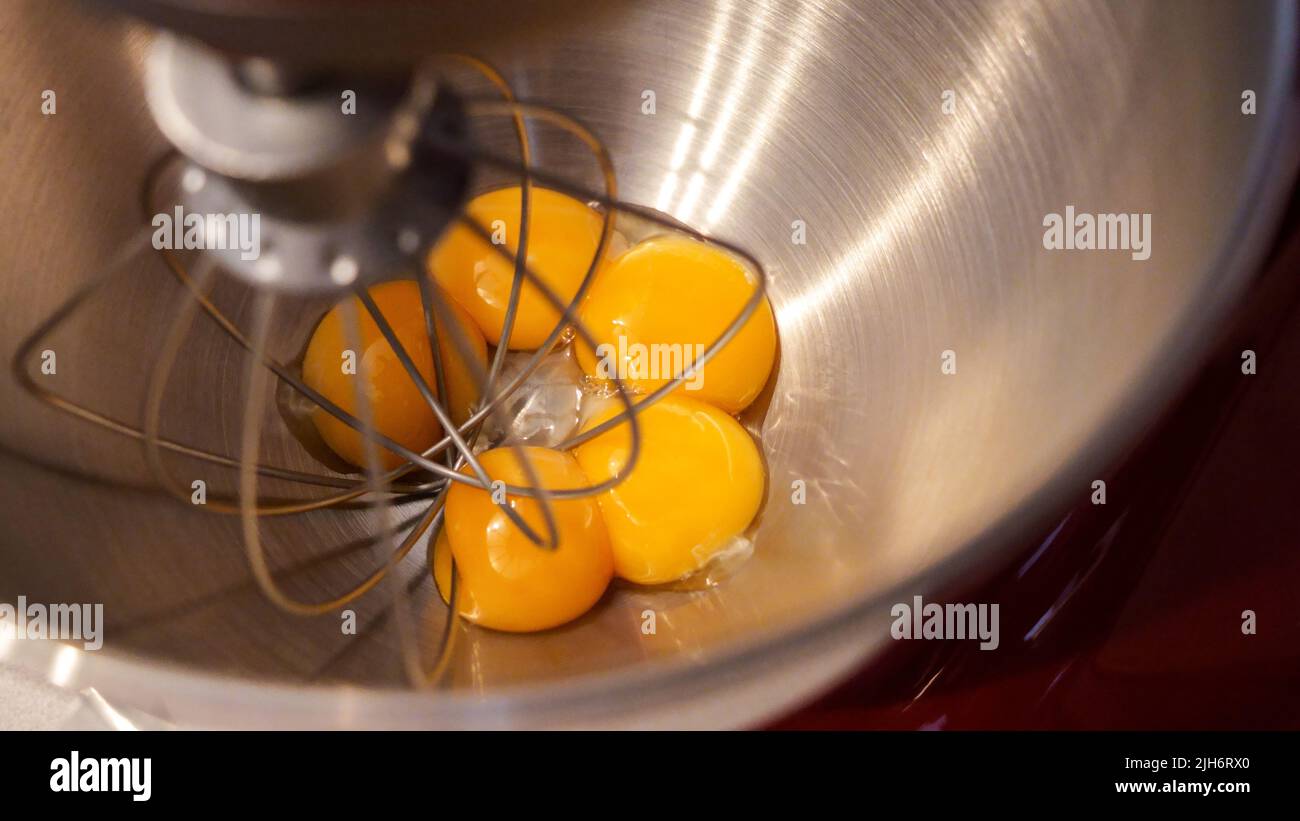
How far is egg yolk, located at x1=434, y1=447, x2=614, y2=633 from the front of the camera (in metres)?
0.64

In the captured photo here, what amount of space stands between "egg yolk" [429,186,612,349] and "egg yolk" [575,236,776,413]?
36 mm

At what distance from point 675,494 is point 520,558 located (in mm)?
119

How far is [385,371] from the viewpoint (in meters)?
0.71

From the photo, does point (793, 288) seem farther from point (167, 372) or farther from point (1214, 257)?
point (167, 372)

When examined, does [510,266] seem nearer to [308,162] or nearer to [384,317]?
[384,317]

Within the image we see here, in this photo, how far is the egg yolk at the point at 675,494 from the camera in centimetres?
68

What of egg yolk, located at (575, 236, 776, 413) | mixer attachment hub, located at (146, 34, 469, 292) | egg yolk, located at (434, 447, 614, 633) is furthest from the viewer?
egg yolk, located at (575, 236, 776, 413)

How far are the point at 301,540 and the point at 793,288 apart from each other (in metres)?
0.42

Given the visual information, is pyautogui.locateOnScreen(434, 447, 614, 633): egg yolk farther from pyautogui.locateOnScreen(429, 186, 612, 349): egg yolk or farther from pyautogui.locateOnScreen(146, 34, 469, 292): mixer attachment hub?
pyautogui.locateOnScreen(146, 34, 469, 292): mixer attachment hub

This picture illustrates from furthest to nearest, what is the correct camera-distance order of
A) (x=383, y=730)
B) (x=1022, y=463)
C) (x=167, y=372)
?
1. (x=167, y=372)
2. (x=1022, y=463)
3. (x=383, y=730)

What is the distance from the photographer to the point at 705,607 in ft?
2.14

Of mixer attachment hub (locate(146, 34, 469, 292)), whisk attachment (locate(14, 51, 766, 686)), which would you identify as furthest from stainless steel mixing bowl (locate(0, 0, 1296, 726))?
mixer attachment hub (locate(146, 34, 469, 292))

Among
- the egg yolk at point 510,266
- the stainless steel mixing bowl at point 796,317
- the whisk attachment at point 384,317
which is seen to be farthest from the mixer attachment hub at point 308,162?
the egg yolk at point 510,266
